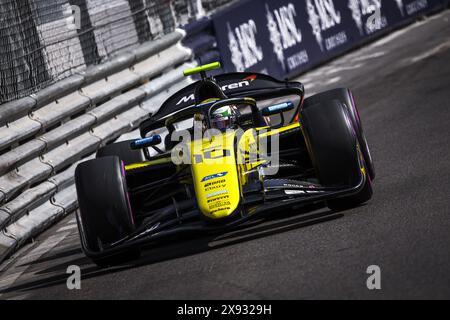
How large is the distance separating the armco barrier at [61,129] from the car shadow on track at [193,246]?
1209 millimetres

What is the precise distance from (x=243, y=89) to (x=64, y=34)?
3671 millimetres

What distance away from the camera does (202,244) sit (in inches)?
268

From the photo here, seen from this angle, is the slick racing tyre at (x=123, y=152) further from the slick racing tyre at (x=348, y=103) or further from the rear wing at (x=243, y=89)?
the slick racing tyre at (x=348, y=103)

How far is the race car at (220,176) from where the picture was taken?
6.36 meters

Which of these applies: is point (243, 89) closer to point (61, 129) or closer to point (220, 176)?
point (220, 176)

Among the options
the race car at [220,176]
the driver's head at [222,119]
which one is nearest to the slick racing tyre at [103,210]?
the race car at [220,176]

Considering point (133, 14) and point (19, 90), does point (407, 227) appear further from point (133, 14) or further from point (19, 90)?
point (133, 14)

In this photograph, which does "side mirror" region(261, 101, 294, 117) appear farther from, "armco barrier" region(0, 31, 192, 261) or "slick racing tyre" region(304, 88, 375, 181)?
"armco barrier" region(0, 31, 192, 261)

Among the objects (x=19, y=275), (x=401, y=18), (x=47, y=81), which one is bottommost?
(x=401, y=18)

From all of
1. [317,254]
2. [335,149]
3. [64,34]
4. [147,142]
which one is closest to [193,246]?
[147,142]

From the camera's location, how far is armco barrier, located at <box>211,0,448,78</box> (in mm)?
15016

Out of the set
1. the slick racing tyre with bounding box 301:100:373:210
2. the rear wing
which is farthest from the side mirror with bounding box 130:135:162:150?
the slick racing tyre with bounding box 301:100:373:210

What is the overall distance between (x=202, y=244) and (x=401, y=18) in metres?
14.4

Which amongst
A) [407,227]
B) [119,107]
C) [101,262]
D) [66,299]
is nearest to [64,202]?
[119,107]
